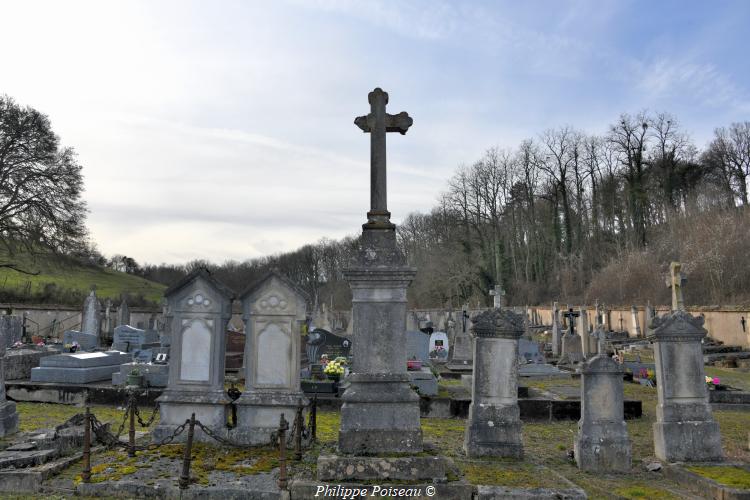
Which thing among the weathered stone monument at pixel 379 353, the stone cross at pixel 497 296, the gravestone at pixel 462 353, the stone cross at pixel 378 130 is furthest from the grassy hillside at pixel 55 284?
the weathered stone monument at pixel 379 353

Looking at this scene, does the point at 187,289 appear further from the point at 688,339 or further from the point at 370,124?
the point at 688,339

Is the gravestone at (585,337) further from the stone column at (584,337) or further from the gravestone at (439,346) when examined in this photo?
the gravestone at (439,346)

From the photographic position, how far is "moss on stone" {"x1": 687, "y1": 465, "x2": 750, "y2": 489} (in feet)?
19.9

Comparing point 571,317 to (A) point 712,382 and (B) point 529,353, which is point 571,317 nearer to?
(B) point 529,353

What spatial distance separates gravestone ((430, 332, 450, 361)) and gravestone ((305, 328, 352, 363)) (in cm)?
659

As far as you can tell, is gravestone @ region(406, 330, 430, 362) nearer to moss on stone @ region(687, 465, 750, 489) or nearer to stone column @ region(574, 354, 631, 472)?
stone column @ region(574, 354, 631, 472)

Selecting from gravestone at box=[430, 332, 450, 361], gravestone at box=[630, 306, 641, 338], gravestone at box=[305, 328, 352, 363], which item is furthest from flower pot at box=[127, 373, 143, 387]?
gravestone at box=[630, 306, 641, 338]

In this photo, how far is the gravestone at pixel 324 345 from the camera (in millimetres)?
16297

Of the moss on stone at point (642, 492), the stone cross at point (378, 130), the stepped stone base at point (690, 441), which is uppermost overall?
the stone cross at point (378, 130)

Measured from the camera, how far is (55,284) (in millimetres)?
40156

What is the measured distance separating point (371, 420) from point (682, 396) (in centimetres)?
487

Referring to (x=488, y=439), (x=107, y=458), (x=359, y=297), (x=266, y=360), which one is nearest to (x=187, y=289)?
(x=266, y=360)

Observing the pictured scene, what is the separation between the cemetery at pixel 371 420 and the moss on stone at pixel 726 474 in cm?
3

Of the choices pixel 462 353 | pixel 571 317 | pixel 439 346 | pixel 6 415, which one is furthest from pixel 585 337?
pixel 6 415
